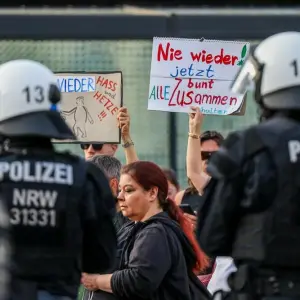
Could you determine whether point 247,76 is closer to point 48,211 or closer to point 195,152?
point 48,211

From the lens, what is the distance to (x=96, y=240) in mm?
5316

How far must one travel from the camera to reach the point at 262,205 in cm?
514

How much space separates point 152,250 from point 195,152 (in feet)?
4.69

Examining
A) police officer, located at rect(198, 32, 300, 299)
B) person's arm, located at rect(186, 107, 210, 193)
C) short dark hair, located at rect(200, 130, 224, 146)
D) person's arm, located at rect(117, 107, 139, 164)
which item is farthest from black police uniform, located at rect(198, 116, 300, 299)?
short dark hair, located at rect(200, 130, 224, 146)

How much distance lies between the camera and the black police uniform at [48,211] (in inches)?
200

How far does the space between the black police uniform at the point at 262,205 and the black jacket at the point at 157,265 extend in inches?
43.6

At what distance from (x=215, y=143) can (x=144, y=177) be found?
192 cm

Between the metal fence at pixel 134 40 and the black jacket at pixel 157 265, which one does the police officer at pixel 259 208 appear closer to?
the black jacket at pixel 157 265

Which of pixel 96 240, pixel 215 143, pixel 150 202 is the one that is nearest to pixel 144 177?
pixel 150 202

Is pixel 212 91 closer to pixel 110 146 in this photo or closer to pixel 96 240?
pixel 110 146

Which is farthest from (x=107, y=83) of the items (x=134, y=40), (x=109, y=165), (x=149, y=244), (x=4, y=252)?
(x=134, y=40)

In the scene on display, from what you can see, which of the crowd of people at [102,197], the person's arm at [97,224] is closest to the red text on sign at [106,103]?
the crowd of people at [102,197]

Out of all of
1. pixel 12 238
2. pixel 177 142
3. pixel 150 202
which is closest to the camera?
pixel 12 238

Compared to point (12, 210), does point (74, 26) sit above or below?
above
